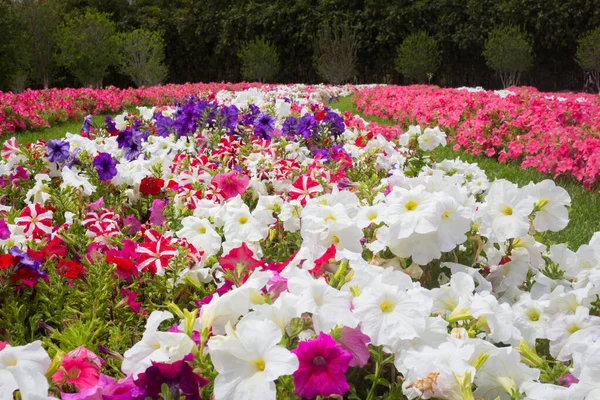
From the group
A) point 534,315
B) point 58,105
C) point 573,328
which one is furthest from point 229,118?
point 58,105

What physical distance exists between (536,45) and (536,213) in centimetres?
3259

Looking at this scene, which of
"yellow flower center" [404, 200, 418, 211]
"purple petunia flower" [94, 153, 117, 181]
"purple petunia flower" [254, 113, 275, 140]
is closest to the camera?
"yellow flower center" [404, 200, 418, 211]

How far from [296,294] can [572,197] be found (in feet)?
15.9

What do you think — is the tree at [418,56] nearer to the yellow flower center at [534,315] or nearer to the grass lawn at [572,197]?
the grass lawn at [572,197]

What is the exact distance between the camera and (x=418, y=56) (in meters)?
28.3

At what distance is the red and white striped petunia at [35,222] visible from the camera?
2.27m

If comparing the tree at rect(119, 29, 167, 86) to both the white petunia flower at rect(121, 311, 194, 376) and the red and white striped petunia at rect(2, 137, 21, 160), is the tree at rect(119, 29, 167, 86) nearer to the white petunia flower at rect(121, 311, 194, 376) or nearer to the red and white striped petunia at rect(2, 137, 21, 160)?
the red and white striped petunia at rect(2, 137, 21, 160)

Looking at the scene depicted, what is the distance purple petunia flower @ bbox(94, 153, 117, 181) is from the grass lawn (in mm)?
2234

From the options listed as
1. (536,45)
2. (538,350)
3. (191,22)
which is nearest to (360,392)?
(538,350)

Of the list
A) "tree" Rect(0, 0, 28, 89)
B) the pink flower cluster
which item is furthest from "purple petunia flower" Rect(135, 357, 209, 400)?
"tree" Rect(0, 0, 28, 89)

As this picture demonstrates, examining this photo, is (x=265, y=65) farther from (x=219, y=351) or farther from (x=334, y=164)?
(x=219, y=351)

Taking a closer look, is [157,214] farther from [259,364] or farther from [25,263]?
[259,364]

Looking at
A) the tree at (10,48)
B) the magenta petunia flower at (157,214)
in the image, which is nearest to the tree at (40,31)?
the tree at (10,48)

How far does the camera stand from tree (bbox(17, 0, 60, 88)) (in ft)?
91.0
